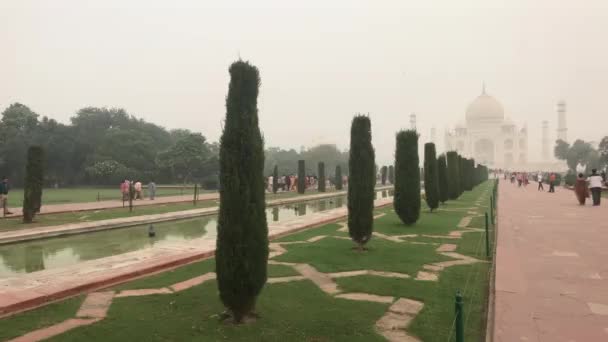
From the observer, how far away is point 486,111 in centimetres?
8700

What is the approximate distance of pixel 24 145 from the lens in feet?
115

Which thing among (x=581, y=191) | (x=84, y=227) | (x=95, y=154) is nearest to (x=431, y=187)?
(x=581, y=191)

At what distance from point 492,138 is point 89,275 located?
9000 centimetres

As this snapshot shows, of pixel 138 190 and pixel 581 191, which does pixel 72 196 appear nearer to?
pixel 138 190

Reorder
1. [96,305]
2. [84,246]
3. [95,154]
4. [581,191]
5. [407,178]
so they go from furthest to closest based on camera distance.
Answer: [95,154] → [581,191] → [407,178] → [84,246] → [96,305]

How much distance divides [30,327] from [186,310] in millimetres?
1387

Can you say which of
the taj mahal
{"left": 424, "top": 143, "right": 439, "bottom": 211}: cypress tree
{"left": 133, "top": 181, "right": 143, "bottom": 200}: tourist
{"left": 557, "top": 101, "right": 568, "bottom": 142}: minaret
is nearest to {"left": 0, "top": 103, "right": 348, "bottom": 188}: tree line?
{"left": 133, "top": 181, "right": 143, "bottom": 200}: tourist

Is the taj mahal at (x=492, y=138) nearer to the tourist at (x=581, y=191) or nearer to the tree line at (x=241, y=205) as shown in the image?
the tourist at (x=581, y=191)

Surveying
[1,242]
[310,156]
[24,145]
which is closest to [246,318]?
[1,242]

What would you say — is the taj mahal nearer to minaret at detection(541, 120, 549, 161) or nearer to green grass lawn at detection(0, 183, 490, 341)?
minaret at detection(541, 120, 549, 161)

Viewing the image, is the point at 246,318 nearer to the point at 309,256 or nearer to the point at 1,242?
the point at 309,256

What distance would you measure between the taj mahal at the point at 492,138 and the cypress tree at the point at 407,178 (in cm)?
7659

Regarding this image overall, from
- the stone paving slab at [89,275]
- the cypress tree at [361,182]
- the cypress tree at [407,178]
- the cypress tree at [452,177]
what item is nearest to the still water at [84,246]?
the stone paving slab at [89,275]

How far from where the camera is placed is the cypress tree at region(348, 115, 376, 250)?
7848 mm
